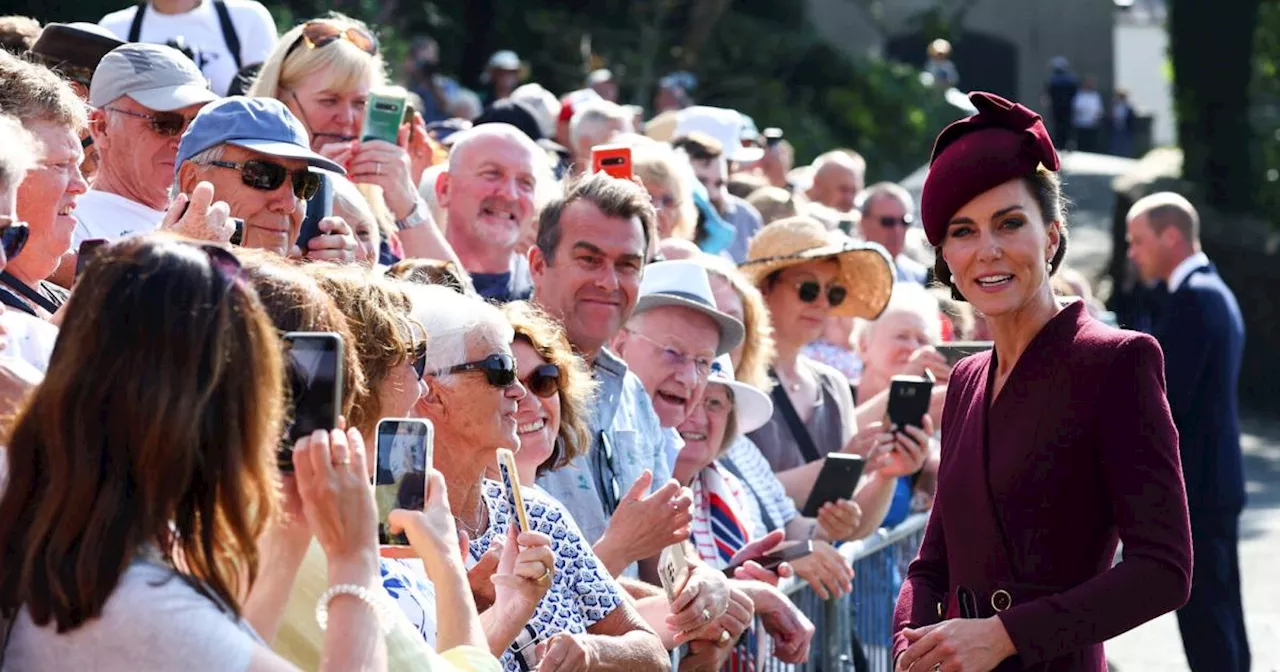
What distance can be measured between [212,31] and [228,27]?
0.06m

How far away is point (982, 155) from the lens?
14.0ft

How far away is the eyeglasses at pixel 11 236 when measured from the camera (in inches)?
125

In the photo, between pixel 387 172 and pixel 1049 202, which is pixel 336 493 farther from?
pixel 387 172

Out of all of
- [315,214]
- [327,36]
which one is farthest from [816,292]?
[315,214]

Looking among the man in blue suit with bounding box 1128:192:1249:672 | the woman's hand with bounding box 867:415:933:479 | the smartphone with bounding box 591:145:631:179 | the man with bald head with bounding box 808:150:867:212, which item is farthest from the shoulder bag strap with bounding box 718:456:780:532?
the man with bald head with bounding box 808:150:867:212

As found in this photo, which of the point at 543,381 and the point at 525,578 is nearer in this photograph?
the point at 525,578

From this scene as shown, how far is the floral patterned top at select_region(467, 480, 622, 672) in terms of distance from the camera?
423 cm

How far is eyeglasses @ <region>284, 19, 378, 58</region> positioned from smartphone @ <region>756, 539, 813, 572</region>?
211 cm

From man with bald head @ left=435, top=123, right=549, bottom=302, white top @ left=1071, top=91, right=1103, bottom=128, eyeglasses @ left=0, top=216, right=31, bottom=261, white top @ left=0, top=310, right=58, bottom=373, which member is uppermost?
eyeglasses @ left=0, top=216, right=31, bottom=261

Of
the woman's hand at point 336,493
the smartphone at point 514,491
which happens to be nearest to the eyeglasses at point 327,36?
the smartphone at point 514,491

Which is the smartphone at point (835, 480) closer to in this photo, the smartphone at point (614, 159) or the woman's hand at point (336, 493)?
the smartphone at point (614, 159)

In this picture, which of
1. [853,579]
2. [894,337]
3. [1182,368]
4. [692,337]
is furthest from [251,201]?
[1182,368]

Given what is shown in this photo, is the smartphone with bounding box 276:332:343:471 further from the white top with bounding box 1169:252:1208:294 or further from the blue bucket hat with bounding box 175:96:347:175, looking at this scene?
the white top with bounding box 1169:252:1208:294

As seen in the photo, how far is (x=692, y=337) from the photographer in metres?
6.03
